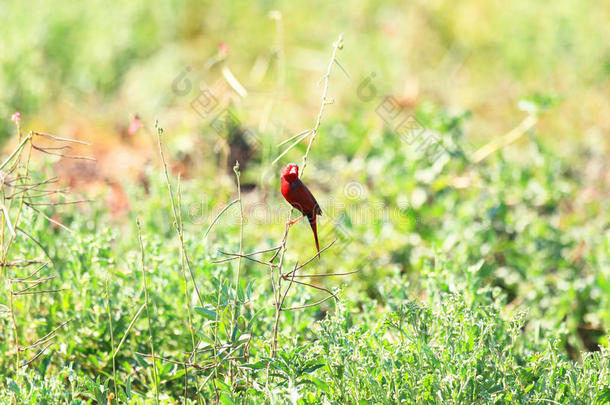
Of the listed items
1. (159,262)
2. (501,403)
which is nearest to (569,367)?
(501,403)

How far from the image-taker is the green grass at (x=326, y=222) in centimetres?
147

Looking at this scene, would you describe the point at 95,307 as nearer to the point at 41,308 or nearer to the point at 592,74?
the point at 41,308

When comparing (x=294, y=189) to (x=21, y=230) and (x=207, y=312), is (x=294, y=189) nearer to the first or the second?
(x=207, y=312)

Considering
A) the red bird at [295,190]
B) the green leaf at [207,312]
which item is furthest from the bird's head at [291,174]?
the green leaf at [207,312]

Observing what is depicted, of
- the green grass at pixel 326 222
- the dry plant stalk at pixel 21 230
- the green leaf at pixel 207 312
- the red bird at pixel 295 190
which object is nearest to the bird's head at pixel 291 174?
the red bird at pixel 295 190

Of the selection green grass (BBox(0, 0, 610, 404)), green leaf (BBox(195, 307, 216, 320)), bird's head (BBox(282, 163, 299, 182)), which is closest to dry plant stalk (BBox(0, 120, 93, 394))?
green grass (BBox(0, 0, 610, 404))

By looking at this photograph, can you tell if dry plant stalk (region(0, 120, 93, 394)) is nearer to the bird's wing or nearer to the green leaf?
the green leaf

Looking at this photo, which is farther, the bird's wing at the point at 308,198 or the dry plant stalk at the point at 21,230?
the dry plant stalk at the point at 21,230

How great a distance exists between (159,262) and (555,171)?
1993mm

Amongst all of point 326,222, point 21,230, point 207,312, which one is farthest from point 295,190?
point 326,222

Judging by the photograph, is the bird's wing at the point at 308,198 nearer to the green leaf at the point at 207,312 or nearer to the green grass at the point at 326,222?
the green grass at the point at 326,222

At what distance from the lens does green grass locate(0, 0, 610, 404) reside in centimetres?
147

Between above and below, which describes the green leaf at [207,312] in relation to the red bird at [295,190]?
below

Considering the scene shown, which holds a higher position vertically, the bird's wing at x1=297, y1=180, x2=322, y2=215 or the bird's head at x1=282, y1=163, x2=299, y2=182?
the bird's head at x1=282, y1=163, x2=299, y2=182
